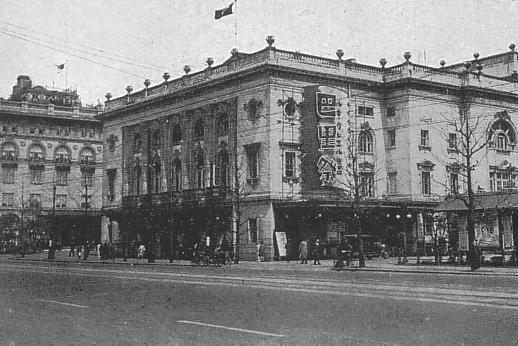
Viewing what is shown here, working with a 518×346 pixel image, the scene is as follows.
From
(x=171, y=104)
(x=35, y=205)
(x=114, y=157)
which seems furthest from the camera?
(x=35, y=205)

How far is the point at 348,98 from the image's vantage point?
170 ft

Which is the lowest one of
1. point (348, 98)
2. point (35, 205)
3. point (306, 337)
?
point (306, 337)

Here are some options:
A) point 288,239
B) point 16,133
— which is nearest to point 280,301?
point 288,239

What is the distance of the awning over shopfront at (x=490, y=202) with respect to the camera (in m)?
35.4

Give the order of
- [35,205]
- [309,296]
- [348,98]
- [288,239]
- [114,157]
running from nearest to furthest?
[309,296]
[288,239]
[348,98]
[114,157]
[35,205]

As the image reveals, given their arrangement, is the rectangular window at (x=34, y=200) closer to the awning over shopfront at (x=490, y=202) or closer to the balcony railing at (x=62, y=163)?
the balcony railing at (x=62, y=163)

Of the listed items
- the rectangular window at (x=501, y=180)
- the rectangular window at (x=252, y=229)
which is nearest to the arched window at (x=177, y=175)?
the rectangular window at (x=252, y=229)

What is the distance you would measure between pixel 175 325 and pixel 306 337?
110 inches

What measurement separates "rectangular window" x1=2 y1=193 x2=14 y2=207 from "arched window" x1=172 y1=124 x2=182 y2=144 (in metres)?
40.1

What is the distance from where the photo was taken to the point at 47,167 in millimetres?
92562

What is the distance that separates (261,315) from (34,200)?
8013 centimetres

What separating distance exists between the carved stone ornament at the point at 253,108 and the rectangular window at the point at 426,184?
1431 cm

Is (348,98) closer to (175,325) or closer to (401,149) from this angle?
(401,149)

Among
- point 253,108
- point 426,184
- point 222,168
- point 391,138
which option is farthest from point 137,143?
point 426,184
